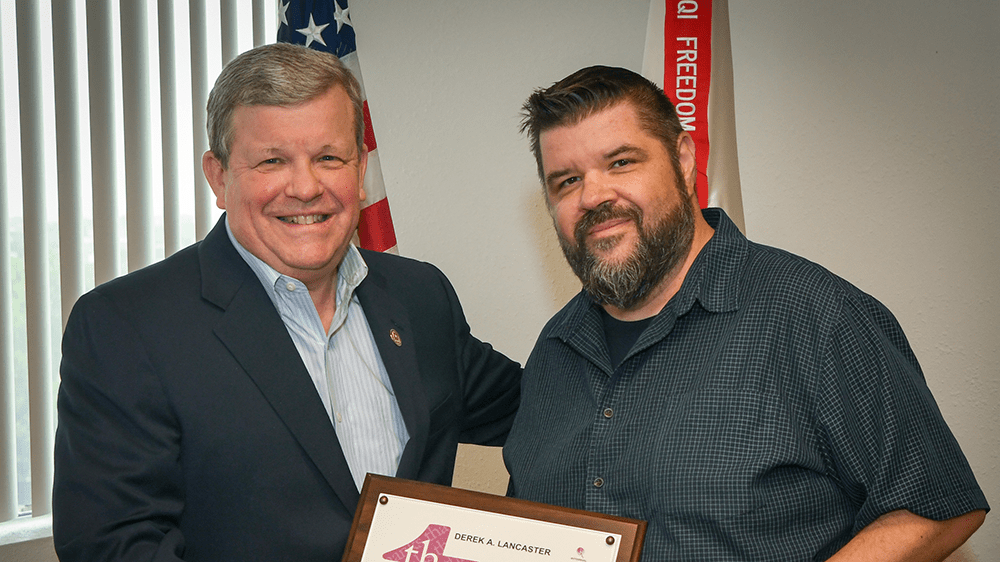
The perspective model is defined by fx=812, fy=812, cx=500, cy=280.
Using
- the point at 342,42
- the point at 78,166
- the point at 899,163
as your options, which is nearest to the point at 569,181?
the point at 342,42

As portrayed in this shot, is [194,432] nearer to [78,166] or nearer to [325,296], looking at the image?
[325,296]

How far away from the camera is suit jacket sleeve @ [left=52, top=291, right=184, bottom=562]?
1650 mm

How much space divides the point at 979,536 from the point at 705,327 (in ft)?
9.28

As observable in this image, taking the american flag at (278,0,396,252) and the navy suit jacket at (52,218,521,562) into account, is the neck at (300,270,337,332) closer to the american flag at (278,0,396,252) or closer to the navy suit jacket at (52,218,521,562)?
the navy suit jacket at (52,218,521,562)

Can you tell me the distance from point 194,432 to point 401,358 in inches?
21.4

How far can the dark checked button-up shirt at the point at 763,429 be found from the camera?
1.63 m

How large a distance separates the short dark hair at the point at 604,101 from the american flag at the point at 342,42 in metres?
1.63

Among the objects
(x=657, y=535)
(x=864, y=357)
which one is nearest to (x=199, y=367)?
(x=657, y=535)

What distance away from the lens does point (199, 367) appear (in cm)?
178

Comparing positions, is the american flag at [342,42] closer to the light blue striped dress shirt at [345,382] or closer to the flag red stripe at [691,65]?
the flag red stripe at [691,65]

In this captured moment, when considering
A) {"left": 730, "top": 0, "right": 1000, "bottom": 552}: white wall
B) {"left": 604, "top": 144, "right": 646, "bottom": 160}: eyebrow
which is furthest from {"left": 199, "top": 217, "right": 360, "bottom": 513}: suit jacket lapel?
{"left": 730, "top": 0, "right": 1000, "bottom": 552}: white wall

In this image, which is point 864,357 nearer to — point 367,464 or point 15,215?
point 367,464

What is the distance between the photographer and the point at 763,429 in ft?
5.47

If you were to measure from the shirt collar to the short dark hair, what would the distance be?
1.96 feet
